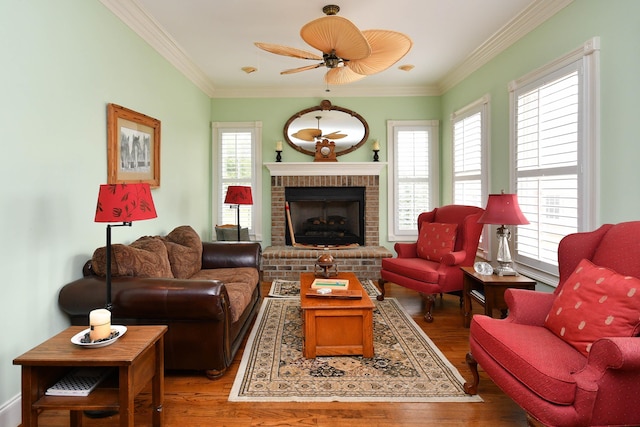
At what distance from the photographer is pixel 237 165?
237 inches

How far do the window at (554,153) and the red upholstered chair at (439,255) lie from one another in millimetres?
484

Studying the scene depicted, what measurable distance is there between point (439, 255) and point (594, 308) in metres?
2.41

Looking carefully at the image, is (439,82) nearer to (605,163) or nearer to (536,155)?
(536,155)

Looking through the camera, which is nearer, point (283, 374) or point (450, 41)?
point (283, 374)

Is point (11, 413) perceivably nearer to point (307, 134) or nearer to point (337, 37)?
point (337, 37)

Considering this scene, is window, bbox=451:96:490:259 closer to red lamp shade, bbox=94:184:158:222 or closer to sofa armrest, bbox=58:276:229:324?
sofa armrest, bbox=58:276:229:324

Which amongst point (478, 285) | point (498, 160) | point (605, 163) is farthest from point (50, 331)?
point (498, 160)

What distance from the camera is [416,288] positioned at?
4.00 metres

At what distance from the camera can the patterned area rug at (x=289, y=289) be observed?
4.70 m

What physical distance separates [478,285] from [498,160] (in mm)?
1512

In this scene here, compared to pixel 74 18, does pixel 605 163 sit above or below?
below

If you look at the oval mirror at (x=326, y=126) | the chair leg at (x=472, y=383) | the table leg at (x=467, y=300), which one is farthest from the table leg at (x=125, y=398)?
the oval mirror at (x=326, y=126)

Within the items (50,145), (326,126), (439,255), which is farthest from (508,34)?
(50,145)

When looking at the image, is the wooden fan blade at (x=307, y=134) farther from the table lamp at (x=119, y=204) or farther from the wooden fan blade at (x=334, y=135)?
the table lamp at (x=119, y=204)
